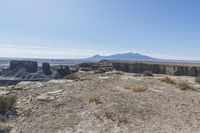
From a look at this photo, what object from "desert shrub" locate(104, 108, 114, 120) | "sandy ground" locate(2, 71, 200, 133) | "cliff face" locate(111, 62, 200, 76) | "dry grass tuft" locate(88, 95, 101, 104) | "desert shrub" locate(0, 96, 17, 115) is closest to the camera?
"sandy ground" locate(2, 71, 200, 133)

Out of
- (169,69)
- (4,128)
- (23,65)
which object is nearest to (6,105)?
(4,128)

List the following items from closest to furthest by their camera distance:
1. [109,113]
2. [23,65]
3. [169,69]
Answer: [109,113], [169,69], [23,65]

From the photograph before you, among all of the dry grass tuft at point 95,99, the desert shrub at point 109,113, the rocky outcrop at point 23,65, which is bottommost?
the rocky outcrop at point 23,65

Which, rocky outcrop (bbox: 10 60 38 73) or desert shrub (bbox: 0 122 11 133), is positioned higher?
desert shrub (bbox: 0 122 11 133)

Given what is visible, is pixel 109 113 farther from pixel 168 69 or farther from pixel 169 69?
pixel 168 69

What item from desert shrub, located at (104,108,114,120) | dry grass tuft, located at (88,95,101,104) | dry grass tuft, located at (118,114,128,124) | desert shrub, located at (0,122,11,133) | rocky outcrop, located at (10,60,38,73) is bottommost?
rocky outcrop, located at (10,60,38,73)

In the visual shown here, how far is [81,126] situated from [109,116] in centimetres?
153

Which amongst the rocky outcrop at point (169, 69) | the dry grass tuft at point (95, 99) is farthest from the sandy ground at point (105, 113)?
the rocky outcrop at point (169, 69)

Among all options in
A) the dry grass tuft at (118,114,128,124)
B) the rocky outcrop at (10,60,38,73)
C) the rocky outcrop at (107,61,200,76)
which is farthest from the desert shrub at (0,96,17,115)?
the rocky outcrop at (10,60,38,73)

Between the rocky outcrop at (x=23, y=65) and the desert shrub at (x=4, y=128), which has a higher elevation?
the desert shrub at (x=4, y=128)

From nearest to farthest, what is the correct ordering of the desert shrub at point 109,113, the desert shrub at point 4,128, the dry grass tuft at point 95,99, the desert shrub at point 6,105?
the desert shrub at point 4,128 → the desert shrub at point 109,113 → the desert shrub at point 6,105 → the dry grass tuft at point 95,99

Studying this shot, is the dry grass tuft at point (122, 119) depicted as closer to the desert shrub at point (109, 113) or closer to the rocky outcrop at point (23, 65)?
the desert shrub at point (109, 113)

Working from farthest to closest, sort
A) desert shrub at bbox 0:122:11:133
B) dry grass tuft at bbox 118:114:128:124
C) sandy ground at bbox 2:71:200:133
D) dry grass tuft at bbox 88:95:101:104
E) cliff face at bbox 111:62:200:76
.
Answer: cliff face at bbox 111:62:200:76, dry grass tuft at bbox 88:95:101:104, dry grass tuft at bbox 118:114:128:124, sandy ground at bbox 2:71:200:133, desert shrub at bbox 0:122:11:133

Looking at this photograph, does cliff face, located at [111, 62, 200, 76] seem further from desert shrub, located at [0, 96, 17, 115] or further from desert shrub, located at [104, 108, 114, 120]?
desert shrub, located at [0, 96, 17, 115]
